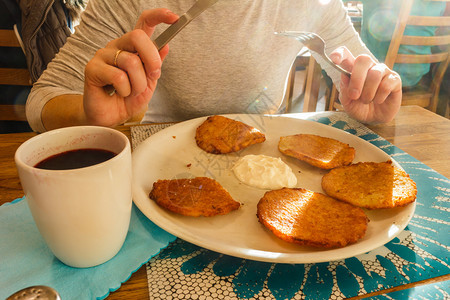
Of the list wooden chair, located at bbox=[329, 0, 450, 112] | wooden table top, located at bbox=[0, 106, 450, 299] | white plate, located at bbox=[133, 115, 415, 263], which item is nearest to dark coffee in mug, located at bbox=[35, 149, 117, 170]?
white plate, located at bbox=[133, 115, 415, 263]

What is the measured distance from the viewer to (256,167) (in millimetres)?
1051

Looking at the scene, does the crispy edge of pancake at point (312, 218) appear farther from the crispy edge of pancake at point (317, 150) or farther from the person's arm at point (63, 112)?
the person's arm at point (63, 112)

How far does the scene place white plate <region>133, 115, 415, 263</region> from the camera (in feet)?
2.29

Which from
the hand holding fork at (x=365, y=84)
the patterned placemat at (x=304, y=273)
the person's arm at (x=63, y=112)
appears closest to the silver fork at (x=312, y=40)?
the hand holding fork at (x=365, y=84)

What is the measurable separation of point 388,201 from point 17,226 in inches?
39.2

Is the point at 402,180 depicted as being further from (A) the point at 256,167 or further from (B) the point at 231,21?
(B) the point at 231,21

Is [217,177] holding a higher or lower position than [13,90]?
higher

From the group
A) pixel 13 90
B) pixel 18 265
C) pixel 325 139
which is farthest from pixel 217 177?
pixel 13 90

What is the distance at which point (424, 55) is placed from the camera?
11.1ft

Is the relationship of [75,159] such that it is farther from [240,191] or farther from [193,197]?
[240,191]

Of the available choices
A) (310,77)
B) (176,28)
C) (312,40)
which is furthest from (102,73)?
(310,77)

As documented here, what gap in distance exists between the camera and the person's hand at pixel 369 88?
1243 millimetres

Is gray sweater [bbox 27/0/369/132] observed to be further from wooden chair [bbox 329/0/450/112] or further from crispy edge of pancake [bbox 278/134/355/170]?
wooden chair [bbox 329/0/450/112]

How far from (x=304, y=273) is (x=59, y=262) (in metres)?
0.56
